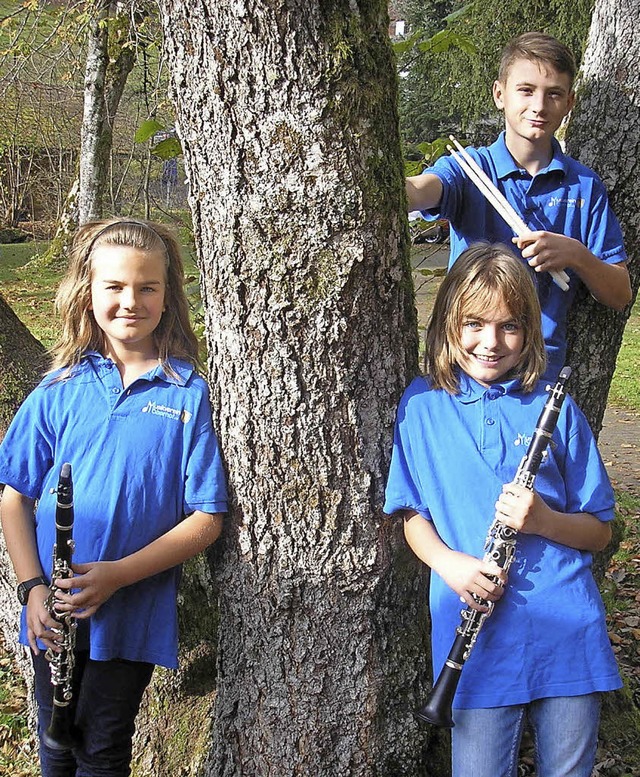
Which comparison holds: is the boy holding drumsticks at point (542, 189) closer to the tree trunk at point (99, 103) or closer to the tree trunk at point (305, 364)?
the tree trunk at point (305, 364)

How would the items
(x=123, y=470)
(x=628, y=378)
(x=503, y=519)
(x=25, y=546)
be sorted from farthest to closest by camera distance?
1. (x=628, y=378)
2. (x=25, y=546)
3. (x=123, y=470)
4. (x=503, y=519)

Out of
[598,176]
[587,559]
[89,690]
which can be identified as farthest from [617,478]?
[89,690]

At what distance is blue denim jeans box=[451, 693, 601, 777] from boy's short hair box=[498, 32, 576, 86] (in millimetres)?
1728

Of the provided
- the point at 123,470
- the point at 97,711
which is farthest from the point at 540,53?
the point at 97,711

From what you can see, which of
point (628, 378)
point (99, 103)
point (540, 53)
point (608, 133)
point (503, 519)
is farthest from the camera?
point (628, 378)

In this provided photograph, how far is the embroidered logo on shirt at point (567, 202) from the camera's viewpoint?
8.29ft

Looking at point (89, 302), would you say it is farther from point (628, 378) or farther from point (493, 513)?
point (628, 378)

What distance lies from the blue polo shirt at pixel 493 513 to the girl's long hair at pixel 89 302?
655 millimetres

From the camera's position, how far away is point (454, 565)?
2016 mm

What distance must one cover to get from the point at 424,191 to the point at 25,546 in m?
1.45

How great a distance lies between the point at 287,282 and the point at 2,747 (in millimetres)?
2336

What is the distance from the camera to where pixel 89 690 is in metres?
2.21

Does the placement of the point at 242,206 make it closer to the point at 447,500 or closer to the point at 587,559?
the point at 447,500

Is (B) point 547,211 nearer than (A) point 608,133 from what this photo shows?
Yes
